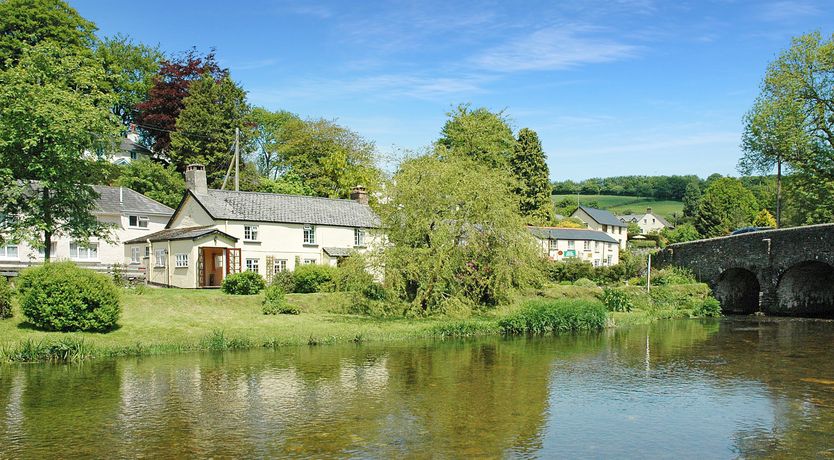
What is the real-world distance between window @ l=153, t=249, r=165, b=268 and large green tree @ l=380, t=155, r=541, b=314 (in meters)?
17.9

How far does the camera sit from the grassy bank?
23531mm

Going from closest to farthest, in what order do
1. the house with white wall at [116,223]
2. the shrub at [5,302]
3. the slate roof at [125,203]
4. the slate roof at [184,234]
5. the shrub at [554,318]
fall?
1. the shrub at [5,302]
2. the shrub at [554,318]
3. the slate roof at [184,234]
4. the house with white wall at [116,223]
5. the slate roof at [125,203]

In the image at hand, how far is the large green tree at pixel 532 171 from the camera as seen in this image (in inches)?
2884

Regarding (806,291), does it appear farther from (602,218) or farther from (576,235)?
(602,218)

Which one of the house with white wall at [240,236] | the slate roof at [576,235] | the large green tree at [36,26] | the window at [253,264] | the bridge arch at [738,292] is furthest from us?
the slate roof at [576,235]

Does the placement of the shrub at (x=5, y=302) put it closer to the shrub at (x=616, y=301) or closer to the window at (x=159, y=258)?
the window at (x=159, y=258)

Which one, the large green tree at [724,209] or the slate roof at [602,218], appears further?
the slate roof at [602,218]

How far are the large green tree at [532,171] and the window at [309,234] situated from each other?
3064cm

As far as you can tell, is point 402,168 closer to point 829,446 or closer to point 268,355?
point 268,355

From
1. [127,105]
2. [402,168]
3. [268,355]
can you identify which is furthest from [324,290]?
[127,105]

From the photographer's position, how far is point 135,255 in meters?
47.1

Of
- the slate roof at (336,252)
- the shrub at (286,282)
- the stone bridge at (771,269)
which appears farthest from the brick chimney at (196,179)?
the stone bridge at (771,269)

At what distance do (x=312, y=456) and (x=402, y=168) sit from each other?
75.0 feet

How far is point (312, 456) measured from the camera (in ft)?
40.5
